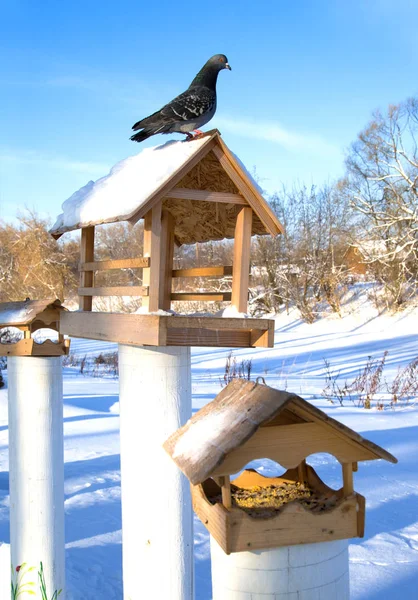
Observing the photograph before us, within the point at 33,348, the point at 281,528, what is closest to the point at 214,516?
the point at 281,528

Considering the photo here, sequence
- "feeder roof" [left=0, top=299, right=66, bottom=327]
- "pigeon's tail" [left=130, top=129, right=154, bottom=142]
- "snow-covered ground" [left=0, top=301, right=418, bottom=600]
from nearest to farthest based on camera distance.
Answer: "pigeon's tail" [left=130, top=129, right=154, bottom=142] → "feeder roof" [left=0, top=299, right=66, bottom=327] → "snow-covered ground" [left=0, top=301, right=418, bottom=600]

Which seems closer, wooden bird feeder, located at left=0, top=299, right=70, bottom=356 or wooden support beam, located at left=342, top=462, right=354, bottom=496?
wooden support beam, located at left=342, top=462, right=354, bottom=496

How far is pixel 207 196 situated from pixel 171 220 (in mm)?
515

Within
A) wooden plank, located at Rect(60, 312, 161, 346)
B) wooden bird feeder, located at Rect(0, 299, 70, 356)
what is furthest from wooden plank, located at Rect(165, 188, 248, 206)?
wooden bird feeder, located at Rect(0, 299, 70, 356)

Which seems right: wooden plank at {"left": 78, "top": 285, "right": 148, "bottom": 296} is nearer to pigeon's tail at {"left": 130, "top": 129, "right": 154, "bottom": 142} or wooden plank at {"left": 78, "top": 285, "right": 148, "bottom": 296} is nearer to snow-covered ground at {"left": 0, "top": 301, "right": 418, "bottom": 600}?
pigeon's tail at {"left": 130, "top": 129, "right": 154, "bottom": 142}

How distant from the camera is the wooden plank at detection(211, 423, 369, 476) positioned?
4.70 ft

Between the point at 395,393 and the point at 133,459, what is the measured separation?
7.53 m

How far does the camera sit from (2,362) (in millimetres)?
12422

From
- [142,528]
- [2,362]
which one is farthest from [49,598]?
[2,362]

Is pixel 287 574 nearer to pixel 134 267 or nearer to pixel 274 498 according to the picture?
pixel 274 498

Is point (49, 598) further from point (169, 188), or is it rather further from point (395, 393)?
point (395, 393)

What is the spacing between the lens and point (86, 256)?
2.98 m

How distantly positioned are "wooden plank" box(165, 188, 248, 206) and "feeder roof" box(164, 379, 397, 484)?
1.03m

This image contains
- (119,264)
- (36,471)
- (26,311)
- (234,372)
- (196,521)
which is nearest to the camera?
(119,264)
